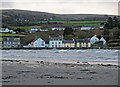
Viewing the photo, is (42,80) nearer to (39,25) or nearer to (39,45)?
(39,45)

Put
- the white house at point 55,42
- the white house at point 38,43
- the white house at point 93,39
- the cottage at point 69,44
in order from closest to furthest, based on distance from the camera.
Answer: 1. the cottage at point 69,44
2. the white house at point 55,42
3. the white house at point 38,43
4. the white house at point 93,39

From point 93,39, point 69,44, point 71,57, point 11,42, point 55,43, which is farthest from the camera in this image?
point 93,39

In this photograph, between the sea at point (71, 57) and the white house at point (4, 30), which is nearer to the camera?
the sea at point (71, 57)

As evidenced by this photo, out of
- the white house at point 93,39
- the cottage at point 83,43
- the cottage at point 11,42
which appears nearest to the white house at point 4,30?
the cottage at point 11,42

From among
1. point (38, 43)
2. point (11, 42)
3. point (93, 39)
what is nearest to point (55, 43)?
point (38, 43)

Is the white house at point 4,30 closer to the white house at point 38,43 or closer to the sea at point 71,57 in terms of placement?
the white house at point 38,43

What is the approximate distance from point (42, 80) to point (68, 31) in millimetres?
104004

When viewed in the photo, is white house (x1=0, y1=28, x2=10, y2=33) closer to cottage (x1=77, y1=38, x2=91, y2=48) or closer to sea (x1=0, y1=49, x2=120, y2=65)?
cottage (x1=77, y1=38, x2=91, y2=48)

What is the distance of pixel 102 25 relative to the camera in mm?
143125

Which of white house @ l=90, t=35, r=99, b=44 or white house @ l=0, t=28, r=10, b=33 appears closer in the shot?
white house @ l=90, t=35, r=99, b=44

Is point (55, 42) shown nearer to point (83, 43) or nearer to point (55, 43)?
point (55, 43)

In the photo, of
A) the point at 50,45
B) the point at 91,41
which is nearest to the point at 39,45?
the point at 50,45

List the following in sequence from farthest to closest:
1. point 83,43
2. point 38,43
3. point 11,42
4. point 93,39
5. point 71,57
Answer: point 93,39, point 11,42, point 38,43, point 83,43, point 71,57

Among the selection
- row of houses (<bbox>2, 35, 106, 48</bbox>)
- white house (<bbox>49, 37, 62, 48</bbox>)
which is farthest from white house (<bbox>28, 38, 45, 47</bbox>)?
white house (<bbox>49, 37, 62, 48</bbox>)
